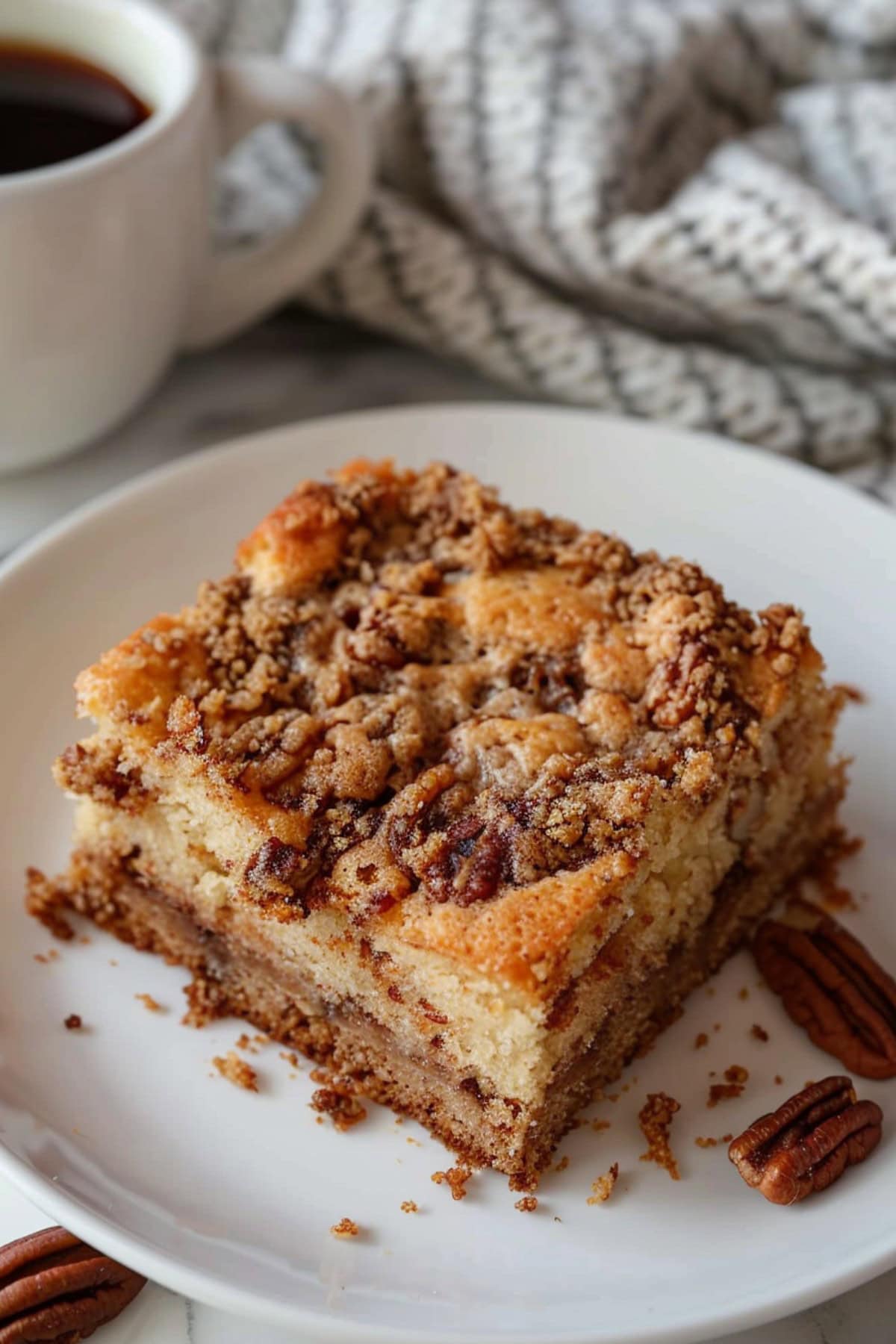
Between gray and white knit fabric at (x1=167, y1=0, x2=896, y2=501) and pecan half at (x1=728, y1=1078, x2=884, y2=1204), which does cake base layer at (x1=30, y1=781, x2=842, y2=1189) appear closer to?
pecan half at (x1=728, y1=1078, x2=884, y2=1204)

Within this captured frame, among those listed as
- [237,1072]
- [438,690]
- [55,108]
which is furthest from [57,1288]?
[55,108]

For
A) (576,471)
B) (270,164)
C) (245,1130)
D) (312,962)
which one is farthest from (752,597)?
(270,164)

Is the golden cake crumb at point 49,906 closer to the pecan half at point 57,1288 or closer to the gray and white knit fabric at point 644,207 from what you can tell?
the pecan half at point 57,1288

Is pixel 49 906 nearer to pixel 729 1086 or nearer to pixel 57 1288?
pixel 57 1288

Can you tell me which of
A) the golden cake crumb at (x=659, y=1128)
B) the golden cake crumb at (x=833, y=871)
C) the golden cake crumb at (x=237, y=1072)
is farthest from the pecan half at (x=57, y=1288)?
the golden cake crumb at (x=833, y=871)

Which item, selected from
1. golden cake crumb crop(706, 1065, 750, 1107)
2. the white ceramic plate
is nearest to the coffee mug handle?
the white ceramic plate

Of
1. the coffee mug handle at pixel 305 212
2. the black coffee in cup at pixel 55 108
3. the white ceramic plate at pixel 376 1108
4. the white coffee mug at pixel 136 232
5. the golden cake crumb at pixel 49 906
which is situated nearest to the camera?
the white ceramic plate at pixel 376 1108
